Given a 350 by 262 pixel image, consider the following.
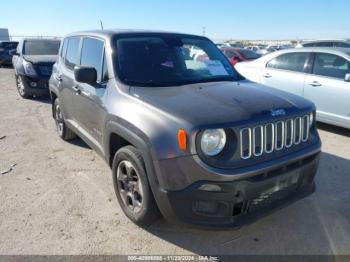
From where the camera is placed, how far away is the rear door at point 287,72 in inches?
263

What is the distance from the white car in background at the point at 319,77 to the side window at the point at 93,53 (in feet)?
A: 13.8

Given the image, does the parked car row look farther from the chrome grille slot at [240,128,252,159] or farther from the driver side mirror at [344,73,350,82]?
the driver side mirror at [344,73,350,82]

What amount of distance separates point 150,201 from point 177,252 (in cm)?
51

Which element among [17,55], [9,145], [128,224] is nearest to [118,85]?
[128,224]

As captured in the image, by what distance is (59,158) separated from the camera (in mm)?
5160

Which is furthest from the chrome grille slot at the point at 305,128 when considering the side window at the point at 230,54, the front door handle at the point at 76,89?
the side window at the point at 230,54

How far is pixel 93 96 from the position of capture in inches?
152

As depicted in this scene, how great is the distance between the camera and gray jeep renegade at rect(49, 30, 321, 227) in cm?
261

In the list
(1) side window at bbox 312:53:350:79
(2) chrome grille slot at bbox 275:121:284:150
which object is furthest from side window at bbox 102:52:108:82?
(1) side window at bbox 312:53:350:79

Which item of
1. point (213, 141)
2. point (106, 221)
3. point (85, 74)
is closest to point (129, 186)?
point (106, 221)

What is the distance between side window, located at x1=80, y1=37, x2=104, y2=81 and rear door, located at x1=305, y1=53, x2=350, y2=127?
166 inches

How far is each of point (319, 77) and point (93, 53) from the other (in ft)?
14.2

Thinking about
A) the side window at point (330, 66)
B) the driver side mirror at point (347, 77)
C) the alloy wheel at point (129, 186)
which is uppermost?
the side window at point (330, 66)

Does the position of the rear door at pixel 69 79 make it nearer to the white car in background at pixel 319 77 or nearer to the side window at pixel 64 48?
the side window at pixel 64 48
